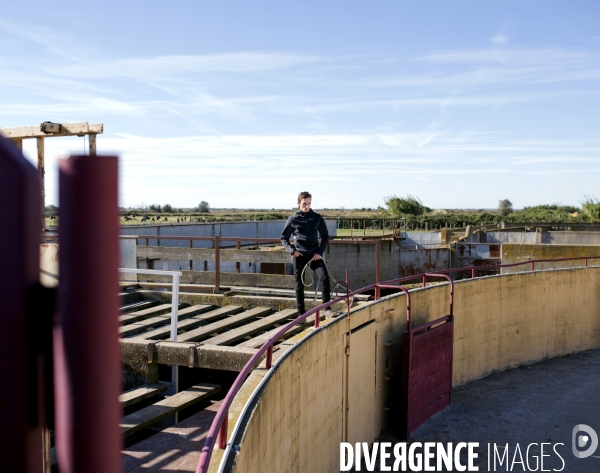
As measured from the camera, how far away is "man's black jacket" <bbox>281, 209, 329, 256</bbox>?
9.35 m

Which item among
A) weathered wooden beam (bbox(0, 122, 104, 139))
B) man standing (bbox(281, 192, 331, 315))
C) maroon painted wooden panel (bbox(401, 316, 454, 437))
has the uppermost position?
weathered wooden beam (bbox(0, 122, 104, 139))

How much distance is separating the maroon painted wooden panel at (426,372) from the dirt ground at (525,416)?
249 millimetres

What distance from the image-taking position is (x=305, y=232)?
936 cm

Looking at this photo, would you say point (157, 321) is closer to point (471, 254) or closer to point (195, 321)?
point (195, 321)

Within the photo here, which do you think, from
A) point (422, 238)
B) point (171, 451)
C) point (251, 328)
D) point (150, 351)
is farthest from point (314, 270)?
point (422, 238)

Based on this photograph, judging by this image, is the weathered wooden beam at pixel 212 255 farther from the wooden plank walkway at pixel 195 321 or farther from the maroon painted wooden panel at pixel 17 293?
the maroon painted wooden panel at pixel 17 293

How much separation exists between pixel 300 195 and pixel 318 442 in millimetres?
3563

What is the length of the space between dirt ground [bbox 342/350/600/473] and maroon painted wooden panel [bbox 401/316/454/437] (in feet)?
0.82

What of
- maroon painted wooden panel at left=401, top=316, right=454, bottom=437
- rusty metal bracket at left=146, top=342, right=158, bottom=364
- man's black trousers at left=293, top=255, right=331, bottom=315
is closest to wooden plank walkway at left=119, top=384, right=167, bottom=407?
rusty metal bracket at left=146, top=342, right=158, bottom=364

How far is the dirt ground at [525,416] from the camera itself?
9.59 metres

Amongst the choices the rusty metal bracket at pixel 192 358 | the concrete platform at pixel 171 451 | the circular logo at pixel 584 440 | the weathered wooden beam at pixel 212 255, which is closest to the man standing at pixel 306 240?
the weathered wooden beam at pixel 212 255

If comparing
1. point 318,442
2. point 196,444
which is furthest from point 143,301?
point 196,444

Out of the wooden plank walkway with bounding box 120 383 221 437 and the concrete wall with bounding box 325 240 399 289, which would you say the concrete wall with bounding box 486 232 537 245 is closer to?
the concrete wall with bounding box 325 240 399 289

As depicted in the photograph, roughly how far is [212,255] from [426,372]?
4.53 meters
